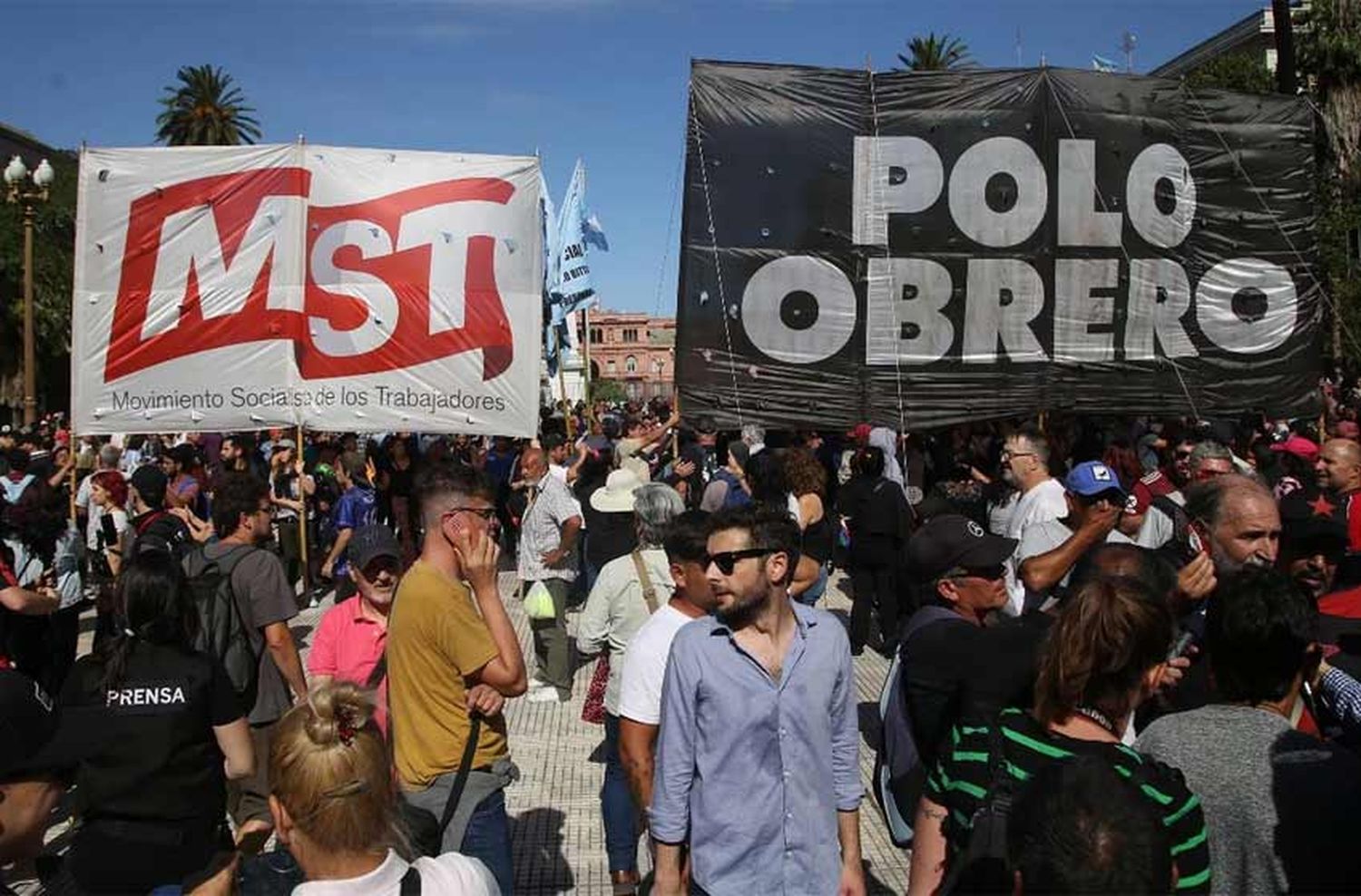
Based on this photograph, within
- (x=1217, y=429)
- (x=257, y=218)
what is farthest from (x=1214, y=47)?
(x=257, y=218)

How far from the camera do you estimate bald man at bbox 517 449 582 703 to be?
844cm

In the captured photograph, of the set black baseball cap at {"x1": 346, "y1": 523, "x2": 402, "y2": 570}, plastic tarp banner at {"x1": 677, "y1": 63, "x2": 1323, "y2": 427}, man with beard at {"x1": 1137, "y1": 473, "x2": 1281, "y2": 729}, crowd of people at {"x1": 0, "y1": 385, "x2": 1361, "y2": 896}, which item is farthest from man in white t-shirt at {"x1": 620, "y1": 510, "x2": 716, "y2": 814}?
plastic tarp banner at {"x1": 677, "y1": 63, "x2": 1323, "y2": 427}

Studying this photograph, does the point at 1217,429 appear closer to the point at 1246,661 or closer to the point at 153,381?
the point at 1246,661

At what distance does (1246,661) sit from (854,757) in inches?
45.5

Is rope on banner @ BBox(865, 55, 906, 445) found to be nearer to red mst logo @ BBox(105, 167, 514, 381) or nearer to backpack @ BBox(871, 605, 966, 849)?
red mst logo @ BBox(105, 167, 514, 381)

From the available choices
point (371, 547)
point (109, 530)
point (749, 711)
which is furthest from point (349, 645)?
point (109, 530)

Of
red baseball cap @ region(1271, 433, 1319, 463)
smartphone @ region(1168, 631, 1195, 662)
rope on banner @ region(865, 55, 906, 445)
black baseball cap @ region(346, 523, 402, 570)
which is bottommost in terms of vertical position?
smartphone @ region(1168, 631, 1195, 662)

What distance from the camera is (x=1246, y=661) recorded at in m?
2.82

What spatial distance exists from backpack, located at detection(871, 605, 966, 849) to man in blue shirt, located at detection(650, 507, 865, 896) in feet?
0.42

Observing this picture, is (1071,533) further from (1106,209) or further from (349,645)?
(1106,209)

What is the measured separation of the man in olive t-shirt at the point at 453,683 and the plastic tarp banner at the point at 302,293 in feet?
20.5

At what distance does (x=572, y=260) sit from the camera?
1620 centimetres

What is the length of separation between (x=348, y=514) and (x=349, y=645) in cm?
693

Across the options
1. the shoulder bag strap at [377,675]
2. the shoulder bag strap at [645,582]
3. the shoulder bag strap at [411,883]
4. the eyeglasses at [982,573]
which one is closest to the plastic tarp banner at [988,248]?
the shoulder bag strap at [645,582]
